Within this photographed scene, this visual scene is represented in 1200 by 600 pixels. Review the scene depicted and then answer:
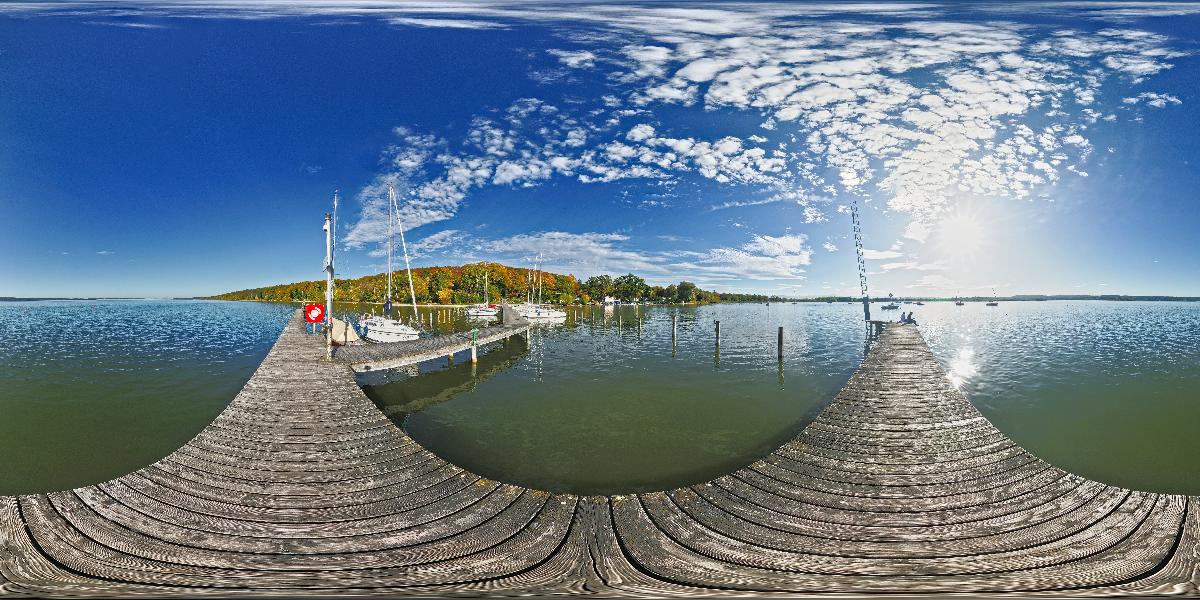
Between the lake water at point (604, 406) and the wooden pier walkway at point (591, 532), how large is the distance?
11.4ft

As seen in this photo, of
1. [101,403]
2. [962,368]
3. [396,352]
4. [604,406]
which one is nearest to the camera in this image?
[101,403]

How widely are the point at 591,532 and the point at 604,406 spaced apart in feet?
33.8

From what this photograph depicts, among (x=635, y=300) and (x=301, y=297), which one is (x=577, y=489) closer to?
(x=635, y=300)

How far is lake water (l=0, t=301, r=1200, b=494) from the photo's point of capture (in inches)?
375

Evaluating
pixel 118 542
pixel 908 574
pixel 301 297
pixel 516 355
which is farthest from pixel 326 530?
pixel 301 297

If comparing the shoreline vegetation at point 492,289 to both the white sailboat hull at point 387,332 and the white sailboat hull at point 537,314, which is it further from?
the white sailboat hull at point 387,332

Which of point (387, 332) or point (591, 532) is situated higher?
point (387, 332)

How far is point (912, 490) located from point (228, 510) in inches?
318

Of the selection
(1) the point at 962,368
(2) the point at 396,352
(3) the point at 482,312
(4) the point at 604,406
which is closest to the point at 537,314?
(3) the point at 482,312

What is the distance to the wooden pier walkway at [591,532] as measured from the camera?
3602 millimetres

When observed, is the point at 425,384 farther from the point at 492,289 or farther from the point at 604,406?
the point at 492,289

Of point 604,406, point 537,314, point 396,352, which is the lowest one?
point 604,406

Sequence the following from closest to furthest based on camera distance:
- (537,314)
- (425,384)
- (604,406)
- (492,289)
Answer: (604,406) < (425,384) < (537,314) < (492,289)

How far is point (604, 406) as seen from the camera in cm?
1452
